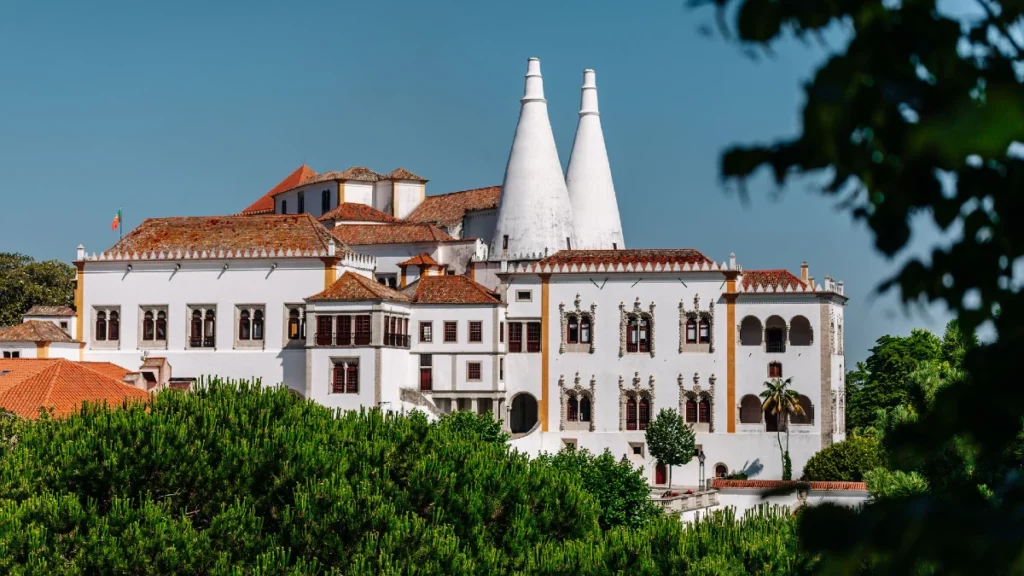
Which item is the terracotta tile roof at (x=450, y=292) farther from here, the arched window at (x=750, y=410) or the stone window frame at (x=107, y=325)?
the stone window frame at (x=107, y=325)

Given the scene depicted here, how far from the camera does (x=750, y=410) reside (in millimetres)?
53000

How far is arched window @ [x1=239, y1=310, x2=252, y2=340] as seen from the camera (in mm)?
51875

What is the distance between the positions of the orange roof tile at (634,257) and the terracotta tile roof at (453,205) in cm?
846

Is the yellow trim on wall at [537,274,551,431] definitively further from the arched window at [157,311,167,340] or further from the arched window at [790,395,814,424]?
the arched window at [157,311,167,340]

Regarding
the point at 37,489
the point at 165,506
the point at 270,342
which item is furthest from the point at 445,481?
the point at 270,342

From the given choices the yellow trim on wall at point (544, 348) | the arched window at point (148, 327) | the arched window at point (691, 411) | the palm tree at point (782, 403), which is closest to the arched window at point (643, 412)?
the arched window at point (691, 411)

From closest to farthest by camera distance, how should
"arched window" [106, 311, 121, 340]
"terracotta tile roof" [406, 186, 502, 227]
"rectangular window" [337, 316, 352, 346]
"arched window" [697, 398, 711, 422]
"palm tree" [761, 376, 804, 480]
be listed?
"rectangular window" [337, 316, 352, 346] < "palm tree" [761, 376, 804, 480] < "arched window" [697, 398, 711, 422] < "arched window" [106, 311, 121, 340] < "terracotta tile roof" [406, 186, 502, 227]

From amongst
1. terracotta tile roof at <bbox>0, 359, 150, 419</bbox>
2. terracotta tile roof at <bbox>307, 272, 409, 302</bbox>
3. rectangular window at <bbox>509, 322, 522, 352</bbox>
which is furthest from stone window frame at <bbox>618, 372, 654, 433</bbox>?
terracotta tile roof at <bbox>0, 359, 150, 419</bbox>

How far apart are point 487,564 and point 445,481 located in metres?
3.35

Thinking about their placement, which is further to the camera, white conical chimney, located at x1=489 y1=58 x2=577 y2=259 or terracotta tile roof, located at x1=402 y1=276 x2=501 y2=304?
white conical chimney, located at x1=489 y1=58 x2=577 y2=259

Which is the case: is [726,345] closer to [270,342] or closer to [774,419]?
[774,419]

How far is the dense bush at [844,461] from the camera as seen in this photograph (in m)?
46.7

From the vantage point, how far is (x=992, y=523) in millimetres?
2703

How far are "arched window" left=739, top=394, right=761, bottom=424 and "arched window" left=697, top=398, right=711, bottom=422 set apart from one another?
3.95ft
